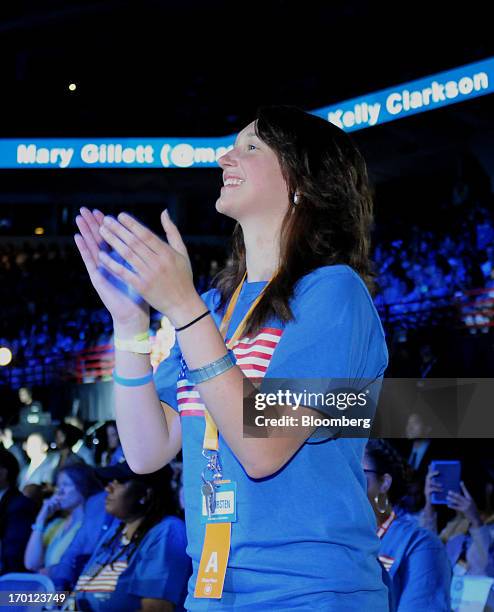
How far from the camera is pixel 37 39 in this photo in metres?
7.08

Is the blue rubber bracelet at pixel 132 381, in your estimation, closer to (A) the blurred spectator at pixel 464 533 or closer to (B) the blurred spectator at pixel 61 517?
(A) the blurred spectator at pixel 464 533

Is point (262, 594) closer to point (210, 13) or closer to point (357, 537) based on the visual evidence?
point (357, 537)

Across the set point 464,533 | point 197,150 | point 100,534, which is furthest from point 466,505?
point 197,150

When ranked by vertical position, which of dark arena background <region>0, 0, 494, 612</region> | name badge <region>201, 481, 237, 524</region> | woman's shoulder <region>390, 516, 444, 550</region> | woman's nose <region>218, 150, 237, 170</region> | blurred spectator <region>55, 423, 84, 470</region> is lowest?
woman's shoulder <region>390, 516, 444, 550</region>

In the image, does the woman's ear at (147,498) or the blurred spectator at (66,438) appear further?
the blurred spectator at (66,438)

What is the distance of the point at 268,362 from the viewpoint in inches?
38.3

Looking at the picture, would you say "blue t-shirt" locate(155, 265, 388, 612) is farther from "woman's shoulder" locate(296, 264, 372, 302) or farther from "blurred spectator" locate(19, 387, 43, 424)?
"blurred spectator" locate(19, 387, 43, 424)

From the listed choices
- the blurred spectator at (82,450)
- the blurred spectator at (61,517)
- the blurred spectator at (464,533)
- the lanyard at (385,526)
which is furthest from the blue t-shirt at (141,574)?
the blurred spectator at (82,450)

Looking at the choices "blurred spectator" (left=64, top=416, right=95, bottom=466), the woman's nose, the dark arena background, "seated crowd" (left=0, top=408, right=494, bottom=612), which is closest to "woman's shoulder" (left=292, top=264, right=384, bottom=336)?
the woman's nose

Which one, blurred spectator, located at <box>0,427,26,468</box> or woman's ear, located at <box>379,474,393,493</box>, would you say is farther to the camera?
blurred spectator, located at <box>0,427,26,468</box>

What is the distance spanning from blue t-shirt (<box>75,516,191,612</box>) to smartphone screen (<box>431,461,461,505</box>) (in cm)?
106

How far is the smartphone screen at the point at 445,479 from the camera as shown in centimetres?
340

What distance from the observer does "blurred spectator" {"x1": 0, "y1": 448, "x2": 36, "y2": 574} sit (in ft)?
12.6

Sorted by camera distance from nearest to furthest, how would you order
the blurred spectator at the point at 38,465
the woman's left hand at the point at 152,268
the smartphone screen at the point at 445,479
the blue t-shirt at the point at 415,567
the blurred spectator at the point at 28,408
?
the woman's left hand at the point at 152,268
the blue t-shirt at the point at 415,567
the smartphone screen at the point at 445,479
the blurred spectator at the point at 38,465
the blurred spectator at the point at 28,408
